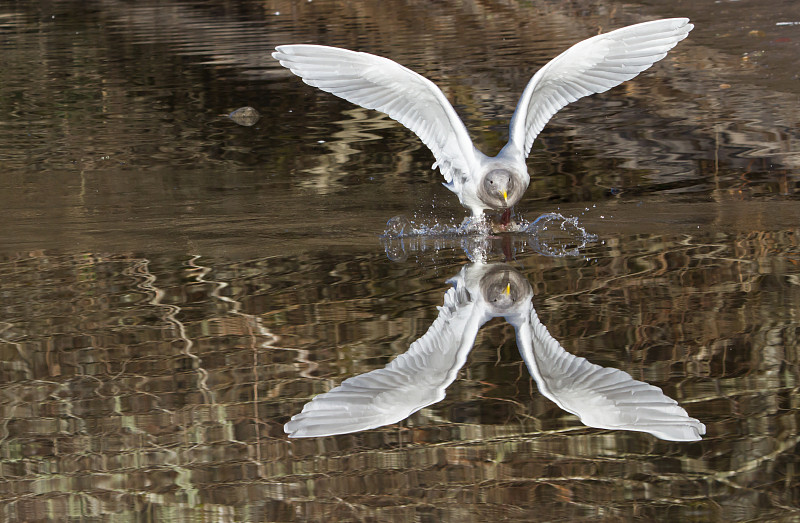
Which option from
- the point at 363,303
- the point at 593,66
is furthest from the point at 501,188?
the point at 363,303

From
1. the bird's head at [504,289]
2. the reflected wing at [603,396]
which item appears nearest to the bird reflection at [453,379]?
the reflected wing at [603,396]

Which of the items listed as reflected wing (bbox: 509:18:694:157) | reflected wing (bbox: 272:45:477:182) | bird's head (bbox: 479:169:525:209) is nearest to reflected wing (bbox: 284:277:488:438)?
bird's head (bbox: 479:169:525:209)

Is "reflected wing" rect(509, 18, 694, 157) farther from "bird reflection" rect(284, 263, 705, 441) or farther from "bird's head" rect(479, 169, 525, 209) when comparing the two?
"bird reflection" rect(284, 263, 705, 441)

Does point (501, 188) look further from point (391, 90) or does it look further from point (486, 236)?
point (391, 90)

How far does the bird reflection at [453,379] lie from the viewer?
3.90m

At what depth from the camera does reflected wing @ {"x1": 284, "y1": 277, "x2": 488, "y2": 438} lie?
398 cm

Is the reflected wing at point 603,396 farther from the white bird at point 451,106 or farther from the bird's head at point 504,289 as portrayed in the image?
the white bird at point 451,106

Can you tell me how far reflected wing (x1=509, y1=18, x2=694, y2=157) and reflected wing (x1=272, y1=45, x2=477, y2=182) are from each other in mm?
354

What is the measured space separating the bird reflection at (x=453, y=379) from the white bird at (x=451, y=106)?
162cm

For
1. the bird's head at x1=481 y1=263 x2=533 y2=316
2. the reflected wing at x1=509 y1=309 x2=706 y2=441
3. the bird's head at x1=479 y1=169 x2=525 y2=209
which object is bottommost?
the reflected wing at x1=509 y1=309 x2=706 y2=441

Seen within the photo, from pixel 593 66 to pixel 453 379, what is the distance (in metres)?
3.03

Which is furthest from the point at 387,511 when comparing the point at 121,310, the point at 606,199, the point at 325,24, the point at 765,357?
the point at 325,24

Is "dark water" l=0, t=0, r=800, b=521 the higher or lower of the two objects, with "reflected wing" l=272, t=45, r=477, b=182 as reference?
lower

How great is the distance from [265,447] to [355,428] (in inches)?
12.1
